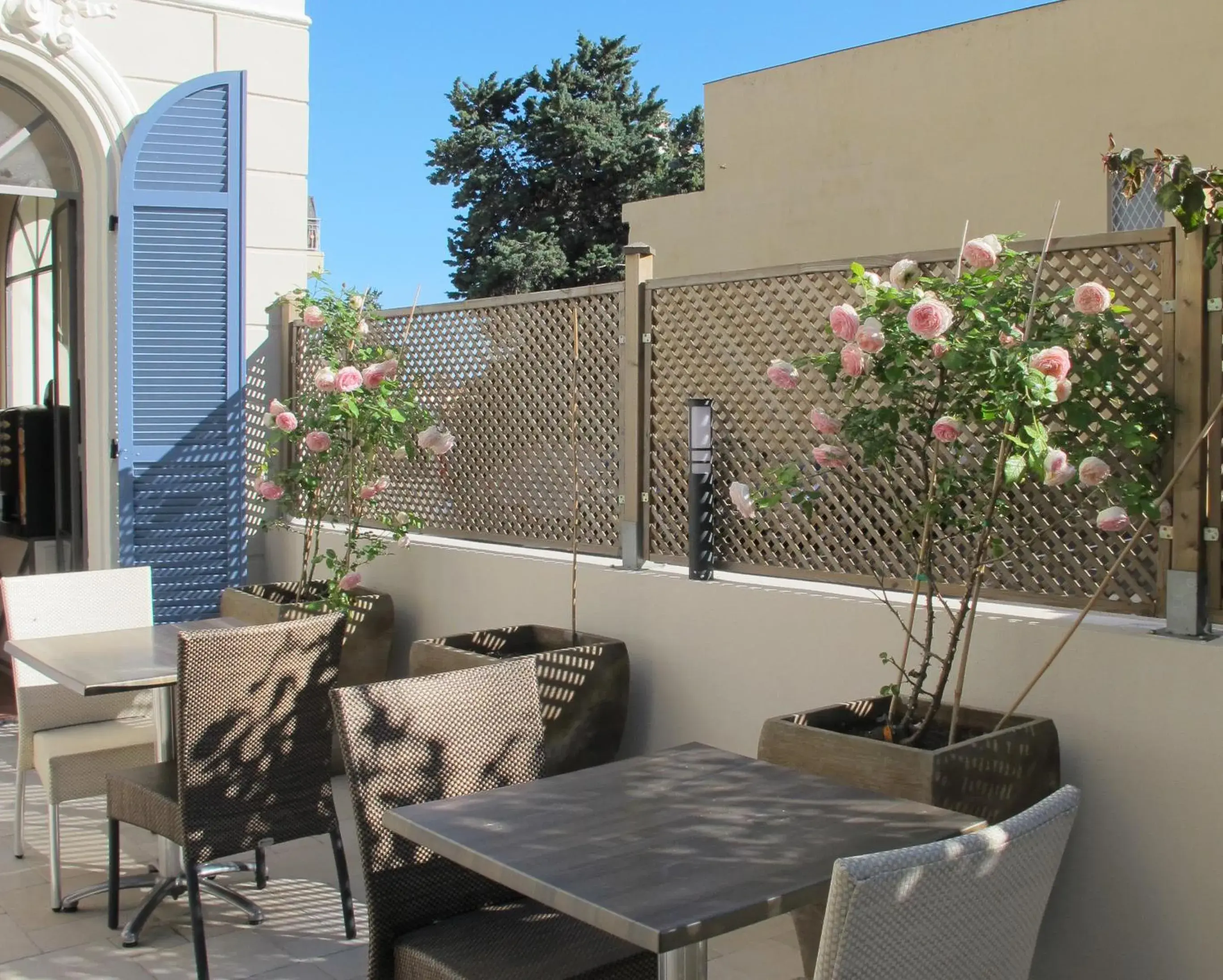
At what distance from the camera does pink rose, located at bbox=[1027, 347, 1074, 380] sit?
3061 millimetres

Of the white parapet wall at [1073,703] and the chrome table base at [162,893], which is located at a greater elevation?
the white parapet wall at [1073,703]

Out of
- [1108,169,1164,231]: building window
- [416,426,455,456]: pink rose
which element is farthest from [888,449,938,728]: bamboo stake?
[1108,169,1164,231]: building window

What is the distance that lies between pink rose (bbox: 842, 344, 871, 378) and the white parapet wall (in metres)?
0.81

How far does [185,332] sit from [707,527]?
3385 millimetres

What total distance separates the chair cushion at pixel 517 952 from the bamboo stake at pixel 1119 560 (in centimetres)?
122

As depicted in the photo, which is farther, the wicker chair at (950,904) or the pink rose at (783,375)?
the pink rose at (783,375)

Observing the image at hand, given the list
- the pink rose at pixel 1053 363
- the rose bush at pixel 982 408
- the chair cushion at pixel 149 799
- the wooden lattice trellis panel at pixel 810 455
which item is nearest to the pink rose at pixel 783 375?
the rose bush at pixel 982 408

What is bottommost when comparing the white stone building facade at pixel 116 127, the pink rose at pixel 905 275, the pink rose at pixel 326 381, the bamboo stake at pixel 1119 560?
the bamboo stake at pixel 1119 560

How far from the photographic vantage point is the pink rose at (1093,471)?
314 centimetres

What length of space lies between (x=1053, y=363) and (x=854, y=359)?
1.67 ft

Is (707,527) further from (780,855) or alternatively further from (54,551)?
(54,551)

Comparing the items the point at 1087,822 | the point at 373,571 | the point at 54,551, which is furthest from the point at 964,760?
the point at 54,551

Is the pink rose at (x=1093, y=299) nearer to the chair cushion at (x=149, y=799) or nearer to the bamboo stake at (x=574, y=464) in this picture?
the bamboo stake at (x=574, y=464)

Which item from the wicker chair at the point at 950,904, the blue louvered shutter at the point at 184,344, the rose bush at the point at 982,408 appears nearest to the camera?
the wicker chair at the point at 950,904
